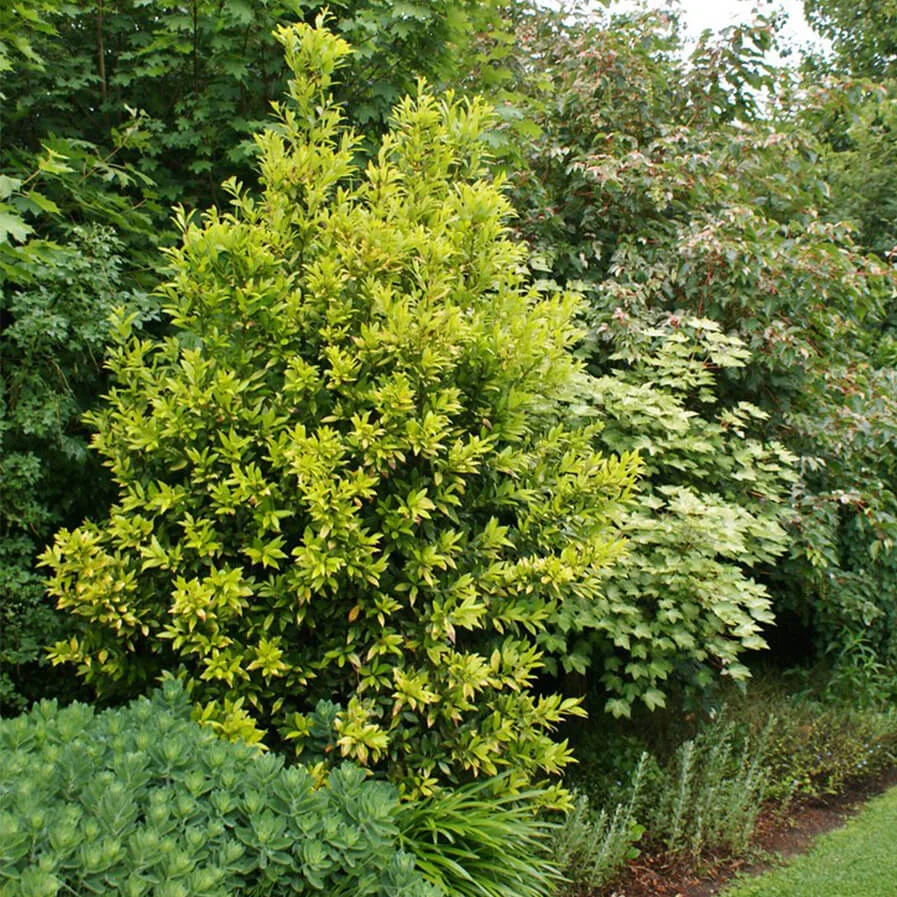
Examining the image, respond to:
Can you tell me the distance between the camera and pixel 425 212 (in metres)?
3.39

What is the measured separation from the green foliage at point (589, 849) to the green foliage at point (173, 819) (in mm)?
1418

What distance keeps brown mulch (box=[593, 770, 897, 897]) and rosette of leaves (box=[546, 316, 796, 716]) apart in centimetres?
70

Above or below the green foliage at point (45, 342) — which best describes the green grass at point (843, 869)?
below

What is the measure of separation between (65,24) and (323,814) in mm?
4202

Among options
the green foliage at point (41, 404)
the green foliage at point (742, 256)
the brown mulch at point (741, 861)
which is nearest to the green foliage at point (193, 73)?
the green foliage at point (41, 404)

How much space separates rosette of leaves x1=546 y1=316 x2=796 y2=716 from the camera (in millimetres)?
3854

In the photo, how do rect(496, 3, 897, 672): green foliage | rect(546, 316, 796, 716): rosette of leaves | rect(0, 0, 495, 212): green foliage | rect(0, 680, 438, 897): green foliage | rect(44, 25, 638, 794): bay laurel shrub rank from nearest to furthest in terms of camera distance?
rect(0, 680, 438, 897): green foliage → rect(44, 25, 638, 794): bay laurel shrub → rect(546, 316, 796, 716): rosette of leaves → rect(0, 0, 495, 212): green foliage → rect(496, 3, 897, 672): green foliage

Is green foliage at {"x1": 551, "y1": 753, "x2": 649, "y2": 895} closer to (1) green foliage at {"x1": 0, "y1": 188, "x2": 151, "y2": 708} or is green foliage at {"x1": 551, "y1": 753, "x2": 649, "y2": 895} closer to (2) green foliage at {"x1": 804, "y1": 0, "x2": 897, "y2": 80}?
(1) green foliage at {"x1": 0, "y1": 188, "x2": 151, "y2": 708}

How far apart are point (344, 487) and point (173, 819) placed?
117 centimetres

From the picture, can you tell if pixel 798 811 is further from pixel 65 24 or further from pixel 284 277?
pixel 65 24

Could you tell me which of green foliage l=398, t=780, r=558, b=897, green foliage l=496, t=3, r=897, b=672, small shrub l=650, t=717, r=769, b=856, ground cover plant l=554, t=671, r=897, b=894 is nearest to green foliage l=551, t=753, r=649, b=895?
ground cover plant l=554, t=671, r=897, b=894

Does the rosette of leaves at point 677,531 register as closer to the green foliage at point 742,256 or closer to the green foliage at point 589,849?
the green foliage at point 742,256

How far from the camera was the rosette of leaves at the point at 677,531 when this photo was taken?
385 cm

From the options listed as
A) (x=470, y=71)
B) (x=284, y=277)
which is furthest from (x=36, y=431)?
(x=470, y=71)
